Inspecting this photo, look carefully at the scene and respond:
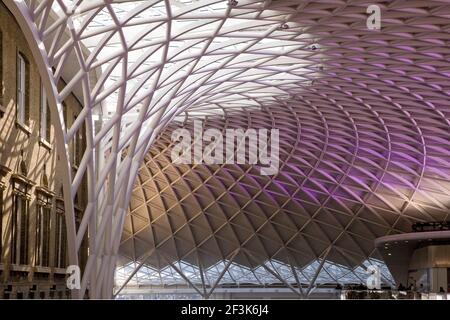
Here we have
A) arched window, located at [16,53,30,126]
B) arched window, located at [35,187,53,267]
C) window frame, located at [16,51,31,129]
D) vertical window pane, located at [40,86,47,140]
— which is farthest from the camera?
vertical window pane, located at [40,86,47,140]

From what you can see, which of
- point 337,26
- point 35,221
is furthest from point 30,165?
point 337,26

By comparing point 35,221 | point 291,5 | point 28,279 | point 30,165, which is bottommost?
point 28,279

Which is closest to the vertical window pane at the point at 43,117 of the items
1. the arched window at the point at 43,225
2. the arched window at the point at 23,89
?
the arched window at the point at 43,225

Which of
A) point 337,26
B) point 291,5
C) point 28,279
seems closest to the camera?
point 28,279

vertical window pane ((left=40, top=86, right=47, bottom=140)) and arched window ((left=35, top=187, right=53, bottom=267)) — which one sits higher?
vertical window pane ((left=40, top=86, right=47, bottom=140))

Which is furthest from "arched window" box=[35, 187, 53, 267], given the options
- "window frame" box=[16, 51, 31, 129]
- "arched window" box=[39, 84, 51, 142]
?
"window frame" box=[16, 51, 31, 129]

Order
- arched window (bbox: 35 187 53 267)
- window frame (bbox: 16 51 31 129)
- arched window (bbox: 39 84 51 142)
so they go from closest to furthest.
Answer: window frame (bbox: 16 51 31 129) < arched window (bbox: 35 187 53 267) < arched window (bbox: 39 84 51 142)

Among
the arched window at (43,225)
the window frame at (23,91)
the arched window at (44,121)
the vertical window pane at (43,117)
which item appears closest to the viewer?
the window frame at (23,91)

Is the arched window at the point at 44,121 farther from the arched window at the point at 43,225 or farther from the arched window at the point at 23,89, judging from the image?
the arched window at the point at 23,89

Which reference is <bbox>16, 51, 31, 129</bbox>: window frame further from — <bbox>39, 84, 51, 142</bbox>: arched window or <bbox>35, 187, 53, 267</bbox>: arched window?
<bbox>35, 187, 53, 267</bbox>: arched window

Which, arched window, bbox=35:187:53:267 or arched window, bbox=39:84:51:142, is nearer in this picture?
arched window, bbox=35:187:53:267

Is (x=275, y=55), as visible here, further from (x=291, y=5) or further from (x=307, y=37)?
(x=291, y=5)

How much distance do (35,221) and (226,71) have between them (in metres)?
18.8

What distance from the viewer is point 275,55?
44.0 metres
